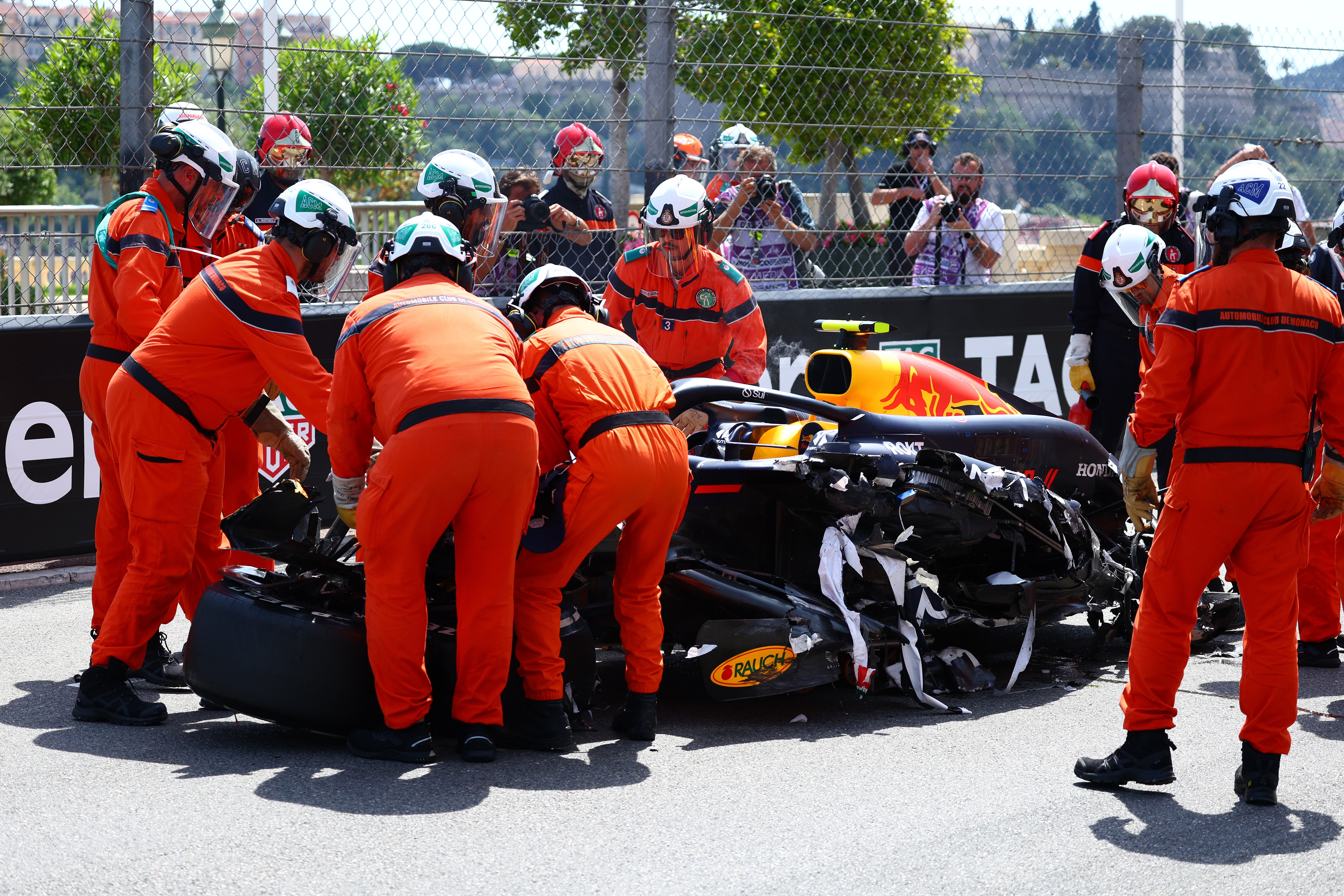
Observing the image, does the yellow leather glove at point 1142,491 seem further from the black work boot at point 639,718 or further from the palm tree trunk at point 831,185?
the palm tree trunk at point 831,185

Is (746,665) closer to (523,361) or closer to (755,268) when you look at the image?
(523,361)

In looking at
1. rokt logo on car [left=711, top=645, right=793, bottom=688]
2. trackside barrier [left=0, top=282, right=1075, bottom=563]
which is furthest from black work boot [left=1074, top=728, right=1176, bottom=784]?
trackside barrier [left=0, top=282, right=1075, bottom=563]

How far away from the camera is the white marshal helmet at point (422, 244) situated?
4.72m

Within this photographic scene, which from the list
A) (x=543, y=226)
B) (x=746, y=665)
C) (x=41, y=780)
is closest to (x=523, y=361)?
(x=746, y=665)

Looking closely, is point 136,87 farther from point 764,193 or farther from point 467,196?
point 764,193

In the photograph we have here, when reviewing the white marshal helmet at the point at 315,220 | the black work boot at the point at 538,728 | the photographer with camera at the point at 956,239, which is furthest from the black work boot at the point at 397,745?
the photographer with camera at the point at 956,239

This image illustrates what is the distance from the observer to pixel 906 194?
9453mm

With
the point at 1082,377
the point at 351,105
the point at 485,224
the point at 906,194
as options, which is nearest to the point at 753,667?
the point at 485,224

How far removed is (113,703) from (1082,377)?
498 centimetres

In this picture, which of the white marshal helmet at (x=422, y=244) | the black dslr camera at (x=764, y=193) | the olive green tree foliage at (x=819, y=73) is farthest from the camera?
the black dslr camera at (x=764, y=193)

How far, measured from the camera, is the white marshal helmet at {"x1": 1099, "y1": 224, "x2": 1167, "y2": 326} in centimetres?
589

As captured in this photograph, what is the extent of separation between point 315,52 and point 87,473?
2368 mm

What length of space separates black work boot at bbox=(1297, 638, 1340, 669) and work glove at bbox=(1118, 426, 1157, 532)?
63.3 inches

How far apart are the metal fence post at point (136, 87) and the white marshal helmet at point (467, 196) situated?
6.36ft
